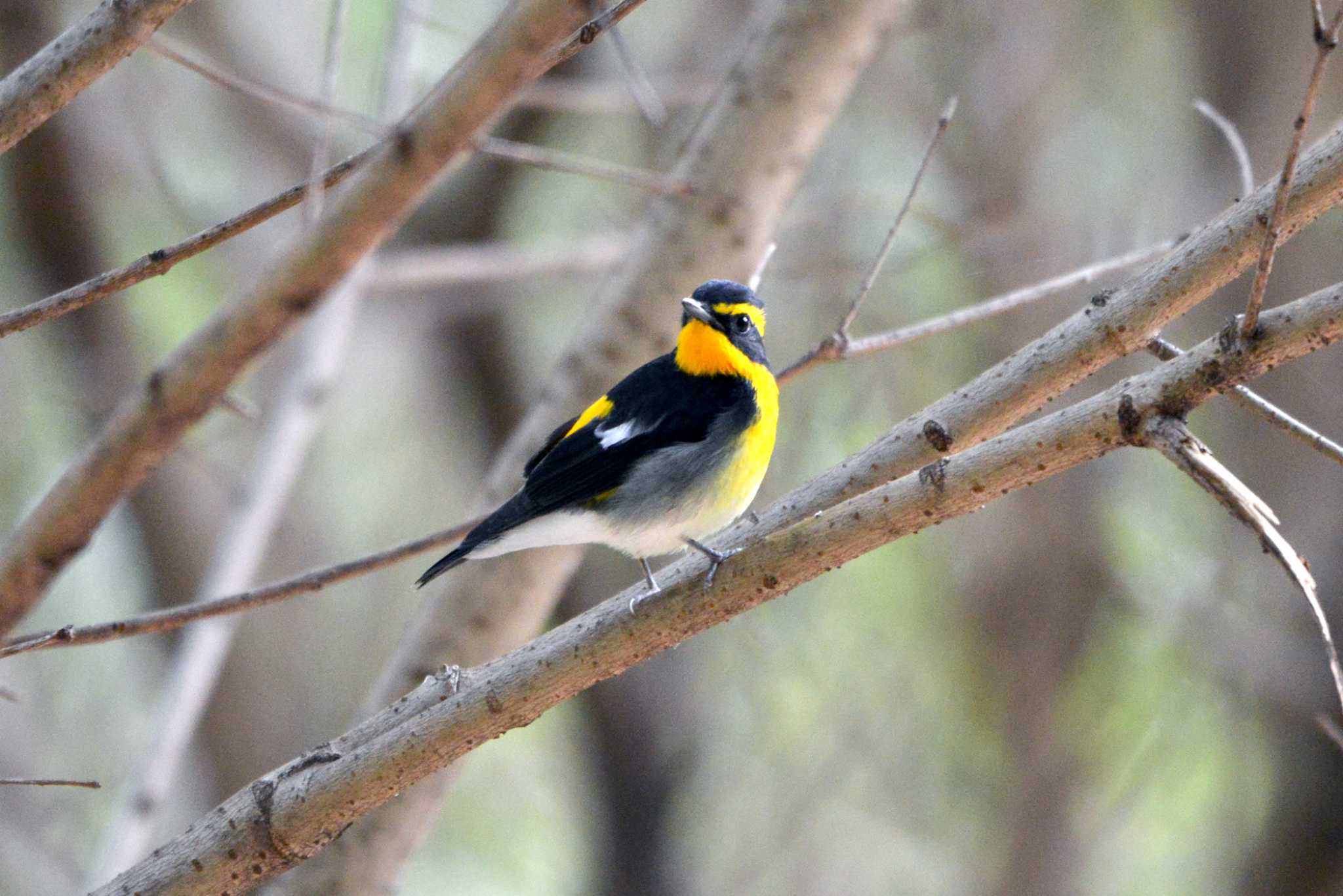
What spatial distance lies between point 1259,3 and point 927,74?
5.81ft

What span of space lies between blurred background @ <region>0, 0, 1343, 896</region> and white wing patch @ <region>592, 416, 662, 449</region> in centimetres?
205

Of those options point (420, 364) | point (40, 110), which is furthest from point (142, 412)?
point (420, 364)

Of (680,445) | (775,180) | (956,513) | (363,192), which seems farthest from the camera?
(775,180)

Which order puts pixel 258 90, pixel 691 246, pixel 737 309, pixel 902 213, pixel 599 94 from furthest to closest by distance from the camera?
pixel 599 94, pixel 691 246, pixel 737 309, pixel 902 213, pixel 258 90

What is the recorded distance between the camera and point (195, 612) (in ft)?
7.51

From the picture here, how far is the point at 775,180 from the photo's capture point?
397cm

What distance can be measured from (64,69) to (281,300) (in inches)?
18.6

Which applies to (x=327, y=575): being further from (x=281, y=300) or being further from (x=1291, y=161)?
(x=1291, y=161)

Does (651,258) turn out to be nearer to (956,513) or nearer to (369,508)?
(956,513)

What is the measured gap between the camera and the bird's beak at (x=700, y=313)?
11.5ft

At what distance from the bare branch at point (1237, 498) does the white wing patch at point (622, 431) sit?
5.82 feet

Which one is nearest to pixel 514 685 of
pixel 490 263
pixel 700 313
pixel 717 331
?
pixel 700 313

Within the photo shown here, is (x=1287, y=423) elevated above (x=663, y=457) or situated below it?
below

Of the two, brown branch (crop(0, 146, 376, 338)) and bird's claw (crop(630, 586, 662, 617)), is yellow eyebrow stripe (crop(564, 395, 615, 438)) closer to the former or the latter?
bird's claw (crop(630, 586, 662, 617))
